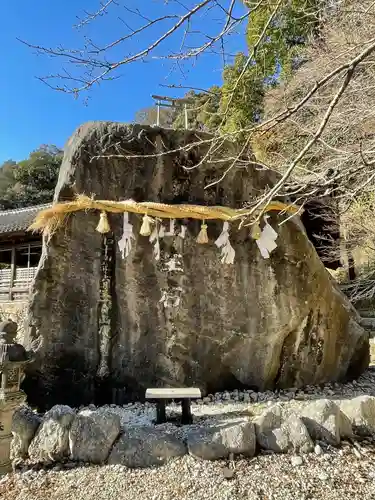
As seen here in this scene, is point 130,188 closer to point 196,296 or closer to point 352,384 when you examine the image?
point 196,296

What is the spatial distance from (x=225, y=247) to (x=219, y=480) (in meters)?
3.19

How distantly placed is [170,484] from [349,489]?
5.07 feet

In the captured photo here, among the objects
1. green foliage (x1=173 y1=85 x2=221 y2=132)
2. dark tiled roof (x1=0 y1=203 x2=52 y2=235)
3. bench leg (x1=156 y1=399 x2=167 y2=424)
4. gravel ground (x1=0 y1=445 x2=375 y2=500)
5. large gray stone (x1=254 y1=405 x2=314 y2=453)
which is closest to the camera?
gravel ground (x1=0 y1=445 x2=375 y2=500)

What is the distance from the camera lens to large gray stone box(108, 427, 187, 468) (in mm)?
3293

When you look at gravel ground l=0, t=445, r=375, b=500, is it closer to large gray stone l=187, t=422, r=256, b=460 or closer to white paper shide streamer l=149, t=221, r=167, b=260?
large gray stone l=187, t=422, r=256, b=460

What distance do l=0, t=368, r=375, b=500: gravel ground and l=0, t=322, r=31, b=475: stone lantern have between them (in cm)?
24

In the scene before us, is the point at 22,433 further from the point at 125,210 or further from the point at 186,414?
the point at 125,210

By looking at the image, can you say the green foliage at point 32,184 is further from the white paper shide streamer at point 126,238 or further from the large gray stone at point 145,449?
the large gray stone at point 145,449

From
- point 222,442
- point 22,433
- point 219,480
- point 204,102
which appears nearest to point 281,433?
point 222,442

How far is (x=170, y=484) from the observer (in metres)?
3.02

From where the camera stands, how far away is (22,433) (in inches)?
137

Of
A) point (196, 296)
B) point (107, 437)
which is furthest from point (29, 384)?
point (196, 296)

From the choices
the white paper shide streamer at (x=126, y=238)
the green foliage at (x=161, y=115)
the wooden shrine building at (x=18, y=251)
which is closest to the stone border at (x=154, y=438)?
the white paper shide streamer at (x=126, y=238)

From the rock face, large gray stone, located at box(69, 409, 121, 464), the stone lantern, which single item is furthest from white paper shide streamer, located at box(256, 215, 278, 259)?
the stone lantern
